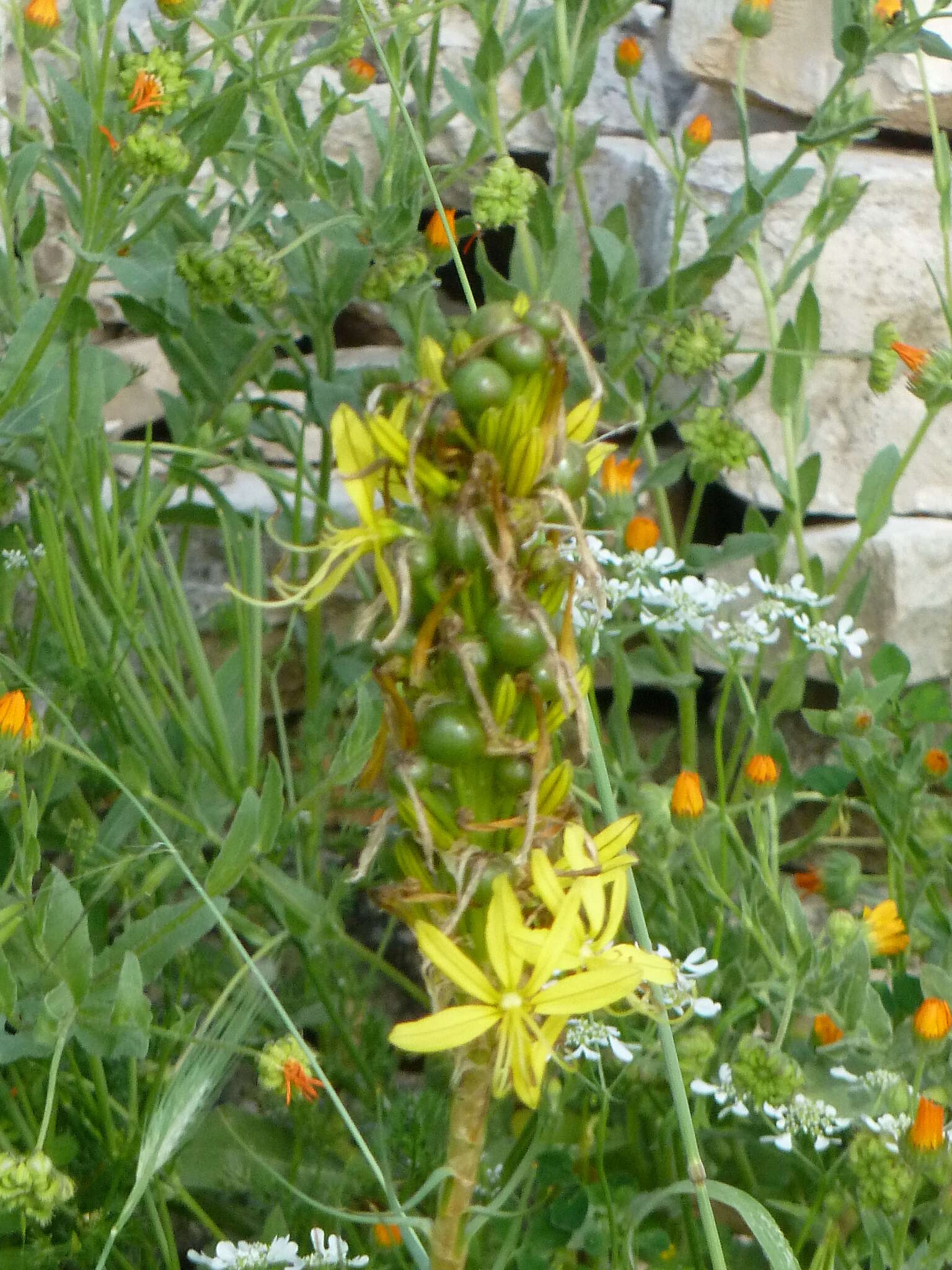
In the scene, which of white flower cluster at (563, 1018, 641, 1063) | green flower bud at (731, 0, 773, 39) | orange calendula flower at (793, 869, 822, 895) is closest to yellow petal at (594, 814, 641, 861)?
white flower cluster at (563, 1018, 641, 1063)

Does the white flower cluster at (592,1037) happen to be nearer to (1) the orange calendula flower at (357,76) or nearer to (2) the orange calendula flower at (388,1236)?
(2) the orange calendula flower at (388,1236)

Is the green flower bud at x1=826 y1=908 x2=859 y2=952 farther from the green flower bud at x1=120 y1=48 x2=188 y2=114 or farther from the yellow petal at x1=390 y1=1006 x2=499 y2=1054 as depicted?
the green flower bud at x1=120 y1=48 x2=188 y2=114

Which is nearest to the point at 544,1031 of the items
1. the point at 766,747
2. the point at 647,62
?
the point at 766,747

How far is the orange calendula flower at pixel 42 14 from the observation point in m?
0.99

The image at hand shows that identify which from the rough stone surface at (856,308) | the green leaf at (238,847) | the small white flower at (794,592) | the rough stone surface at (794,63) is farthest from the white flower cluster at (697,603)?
the rough stone surface at (794,63)

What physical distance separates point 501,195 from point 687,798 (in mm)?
490

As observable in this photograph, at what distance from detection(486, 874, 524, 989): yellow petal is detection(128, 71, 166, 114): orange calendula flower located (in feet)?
1.84

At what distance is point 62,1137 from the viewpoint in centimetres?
89

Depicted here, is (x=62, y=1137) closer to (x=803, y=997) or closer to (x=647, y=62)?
(x=803, y=997)

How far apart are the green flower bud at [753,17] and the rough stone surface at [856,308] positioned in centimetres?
33

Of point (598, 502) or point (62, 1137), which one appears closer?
point (62, 1137)

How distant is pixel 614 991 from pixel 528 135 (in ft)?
4.92

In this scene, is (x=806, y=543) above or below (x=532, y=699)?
below

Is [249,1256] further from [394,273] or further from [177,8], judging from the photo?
[177,8]
